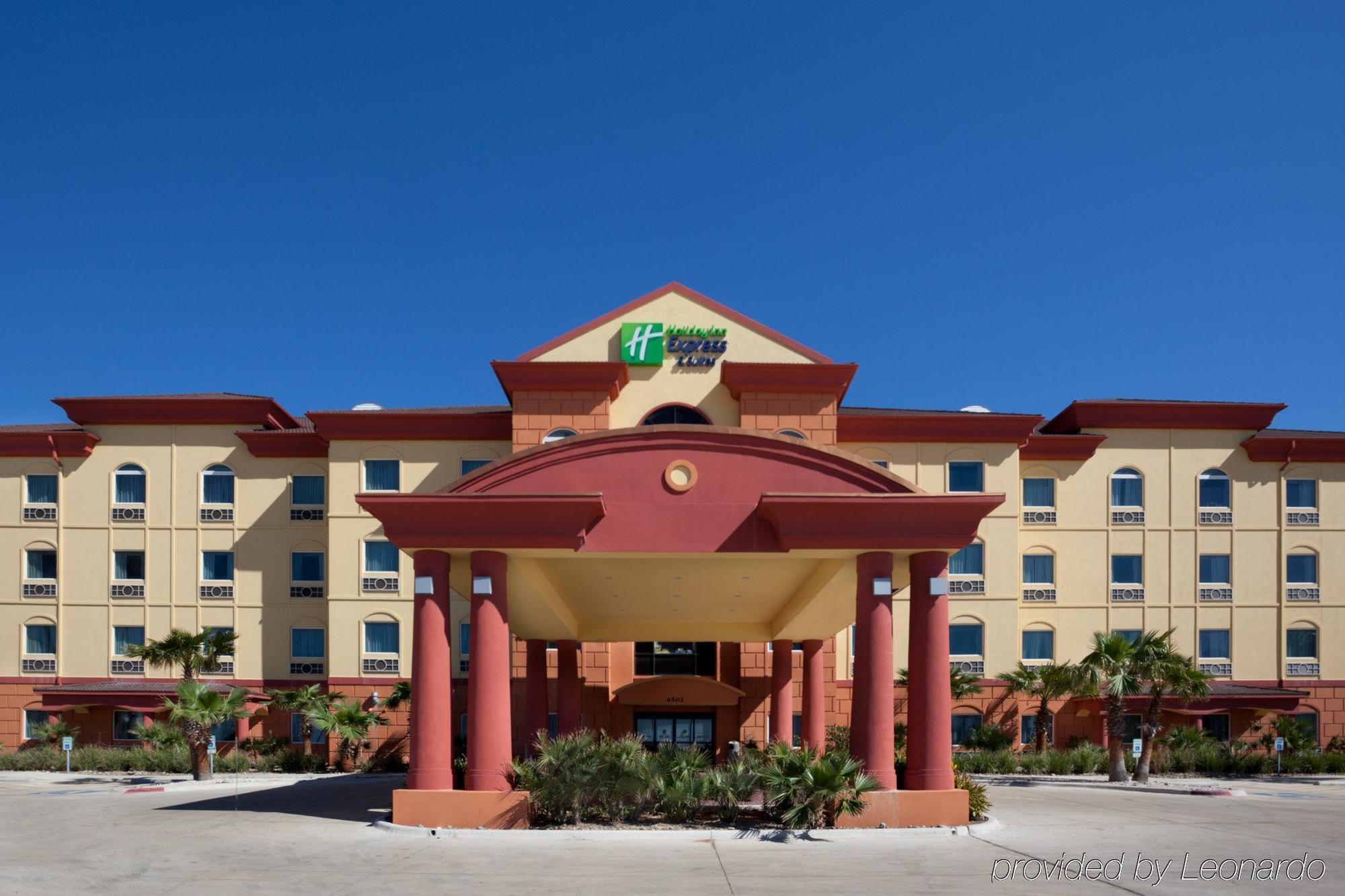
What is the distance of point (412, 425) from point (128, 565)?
12137 millimetres

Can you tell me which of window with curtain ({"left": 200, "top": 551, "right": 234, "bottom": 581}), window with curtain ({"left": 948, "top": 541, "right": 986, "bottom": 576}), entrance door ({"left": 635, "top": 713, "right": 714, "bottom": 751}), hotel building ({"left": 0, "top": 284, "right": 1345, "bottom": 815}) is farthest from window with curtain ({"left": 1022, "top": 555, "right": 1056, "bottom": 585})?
window with curtain ({"left": 200, "top": 551, "right": 234, "bottom": 581})

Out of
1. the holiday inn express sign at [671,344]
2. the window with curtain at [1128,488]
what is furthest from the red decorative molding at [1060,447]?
the holiday inn express sign at [671,344]

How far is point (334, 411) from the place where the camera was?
40688mm

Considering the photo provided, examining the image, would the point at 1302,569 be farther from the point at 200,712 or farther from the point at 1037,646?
the point at 200,712

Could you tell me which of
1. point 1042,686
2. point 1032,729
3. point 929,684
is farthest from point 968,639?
point 929,684

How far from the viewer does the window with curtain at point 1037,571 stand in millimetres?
41906

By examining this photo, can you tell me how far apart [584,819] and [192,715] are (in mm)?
16160

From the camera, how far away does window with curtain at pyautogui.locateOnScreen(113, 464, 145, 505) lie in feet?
139

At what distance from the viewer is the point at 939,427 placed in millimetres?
40656

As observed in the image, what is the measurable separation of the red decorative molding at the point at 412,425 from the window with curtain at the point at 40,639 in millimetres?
12441

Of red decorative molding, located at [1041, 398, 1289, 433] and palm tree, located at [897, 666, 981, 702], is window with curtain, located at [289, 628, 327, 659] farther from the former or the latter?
red decorative molding, located at [1041, 398, 1289, 433]

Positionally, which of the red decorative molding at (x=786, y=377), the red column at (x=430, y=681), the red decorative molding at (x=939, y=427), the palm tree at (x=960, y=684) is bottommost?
the palm tree at (x=960, y=684)

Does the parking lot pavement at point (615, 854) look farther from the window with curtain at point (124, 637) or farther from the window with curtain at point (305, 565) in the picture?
the window with curtain at point (124, 637)

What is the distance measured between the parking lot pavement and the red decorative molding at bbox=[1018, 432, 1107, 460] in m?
18.4
